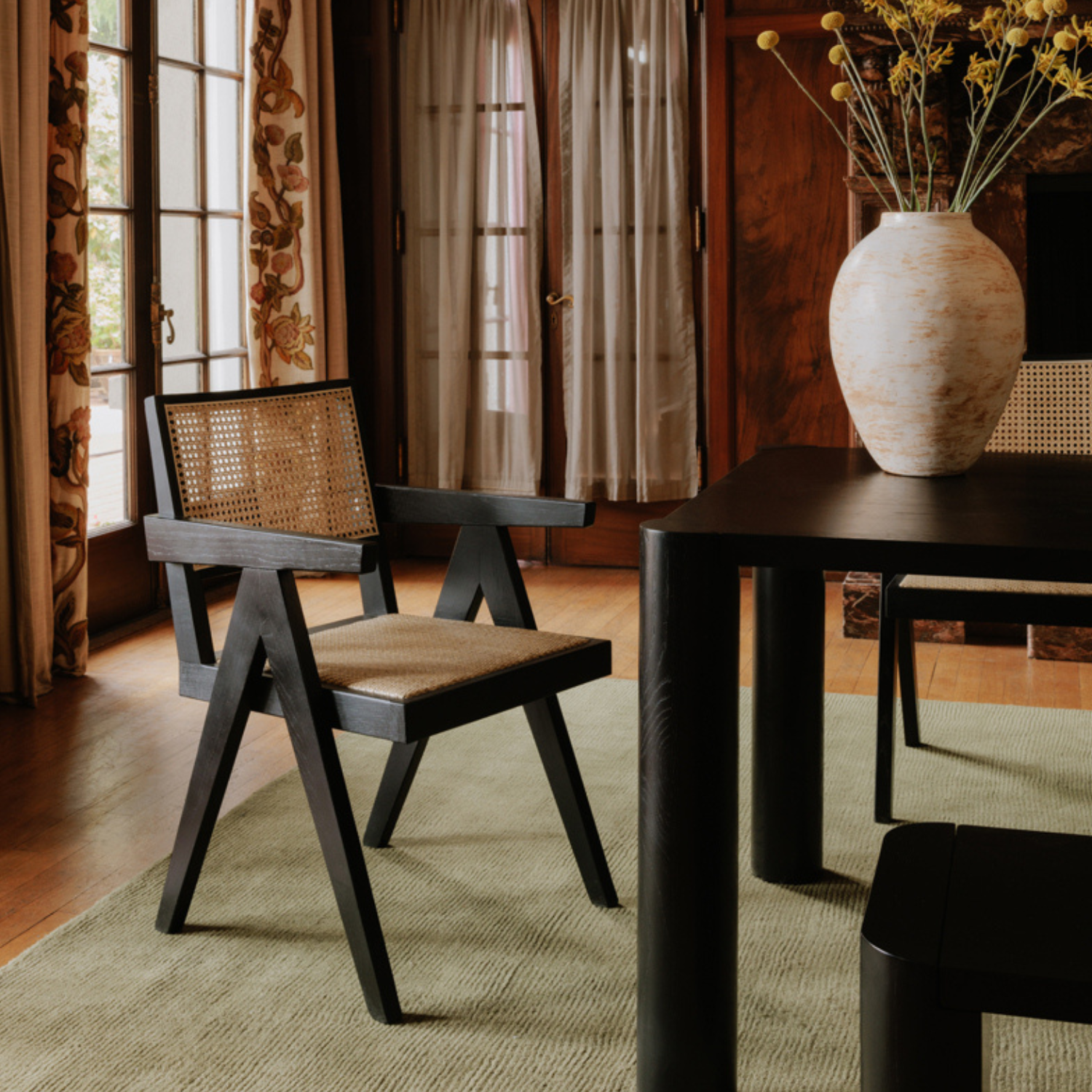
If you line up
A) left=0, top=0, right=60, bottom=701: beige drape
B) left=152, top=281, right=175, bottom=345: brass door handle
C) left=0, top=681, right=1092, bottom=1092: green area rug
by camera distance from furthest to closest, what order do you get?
left=152, top=281, right=175, bottom=345: brass door handle, left=0, top=0, right=60, bottom=701: beige drape, left=0, top=681, right=1092, bottom=1092: green area rug

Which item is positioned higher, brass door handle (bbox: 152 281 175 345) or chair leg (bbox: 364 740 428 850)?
brass door handle (bbox: 152 281 175 345)

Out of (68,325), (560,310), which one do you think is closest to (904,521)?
(68,325)

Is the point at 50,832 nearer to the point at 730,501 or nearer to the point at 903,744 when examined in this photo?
the point at 730,501

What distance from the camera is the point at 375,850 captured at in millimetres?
2297

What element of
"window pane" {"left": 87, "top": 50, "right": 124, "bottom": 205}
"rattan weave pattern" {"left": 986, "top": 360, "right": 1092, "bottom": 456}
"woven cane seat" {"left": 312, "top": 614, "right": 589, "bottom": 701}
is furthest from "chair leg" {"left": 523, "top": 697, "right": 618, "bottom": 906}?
"window pane" {"left": 87, "top": 50, "right": 124, "bottom": 205}

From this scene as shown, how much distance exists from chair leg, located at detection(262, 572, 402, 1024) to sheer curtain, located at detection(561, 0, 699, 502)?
3074mm

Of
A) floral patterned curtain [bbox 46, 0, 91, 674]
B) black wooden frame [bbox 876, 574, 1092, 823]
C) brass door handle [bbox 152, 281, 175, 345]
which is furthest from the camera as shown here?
brass door handle [bbox 152, 281, 175, 345]

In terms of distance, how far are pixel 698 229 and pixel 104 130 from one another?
2.04m

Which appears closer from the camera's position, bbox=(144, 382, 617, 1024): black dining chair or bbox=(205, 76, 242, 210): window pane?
bbox=(144, 382, 617, 1024): black dining chair

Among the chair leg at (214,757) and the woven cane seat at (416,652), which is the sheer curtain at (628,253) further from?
the chair leg at (214,757)

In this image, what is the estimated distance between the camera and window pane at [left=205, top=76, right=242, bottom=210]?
175 inches

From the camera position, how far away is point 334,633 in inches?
82.0

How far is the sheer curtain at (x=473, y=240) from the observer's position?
4.79m

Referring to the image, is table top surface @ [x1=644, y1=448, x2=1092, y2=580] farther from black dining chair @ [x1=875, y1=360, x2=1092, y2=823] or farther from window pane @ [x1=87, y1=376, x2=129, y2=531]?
window pane @ [x1=87, y1=376, x2=129, y2=531]
